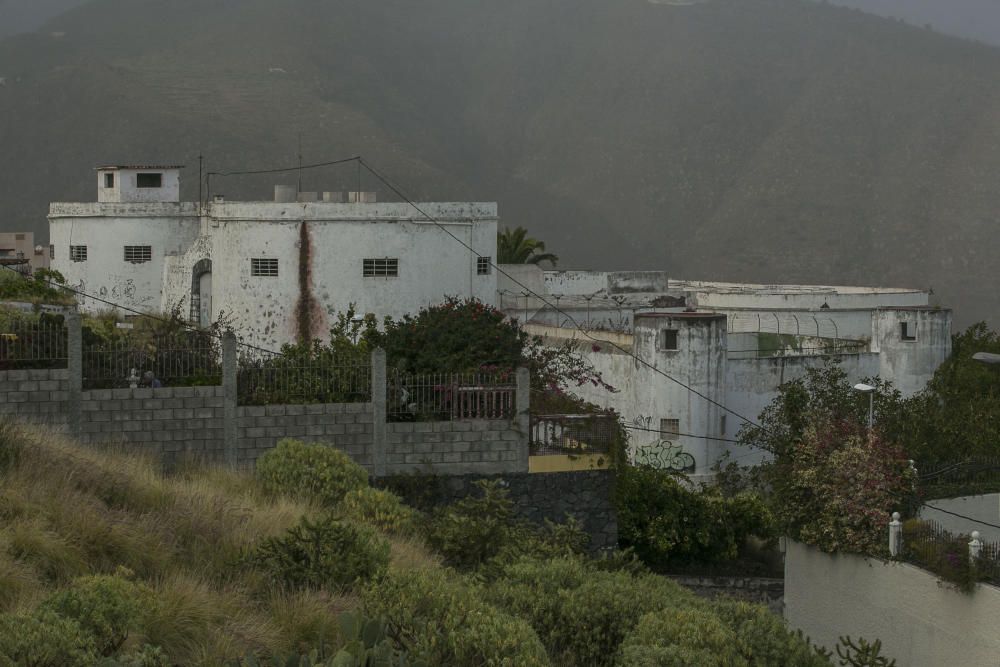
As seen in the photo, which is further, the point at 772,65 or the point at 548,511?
the point at 772,65

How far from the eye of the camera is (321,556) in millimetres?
13297

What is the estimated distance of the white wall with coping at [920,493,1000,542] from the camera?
23.0m

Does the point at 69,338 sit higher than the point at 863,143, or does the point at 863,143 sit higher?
the point at 863,143

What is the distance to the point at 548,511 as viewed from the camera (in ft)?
68.2

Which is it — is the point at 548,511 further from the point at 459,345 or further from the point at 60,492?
the point at 60,492

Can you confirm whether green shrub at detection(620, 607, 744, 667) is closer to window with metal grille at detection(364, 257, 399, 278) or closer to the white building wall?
window with metal grille at detection(364, 257, 399, 278)

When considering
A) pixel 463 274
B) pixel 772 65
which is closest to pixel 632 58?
pixel 772 65

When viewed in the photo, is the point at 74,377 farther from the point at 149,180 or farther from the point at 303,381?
the point at 149,180

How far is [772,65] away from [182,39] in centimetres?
6348

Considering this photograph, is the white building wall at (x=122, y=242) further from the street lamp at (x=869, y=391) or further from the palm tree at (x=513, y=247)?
the street lamp at (x=869, y=391)

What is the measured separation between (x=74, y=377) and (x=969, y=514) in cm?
1415

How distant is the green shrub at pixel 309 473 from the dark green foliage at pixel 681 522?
7.25 m

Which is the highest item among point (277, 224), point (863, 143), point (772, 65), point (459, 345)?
point (772, 65)

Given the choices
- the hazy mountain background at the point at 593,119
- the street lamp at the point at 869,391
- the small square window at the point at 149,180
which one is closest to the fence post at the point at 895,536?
the street lamp at the point at 869,391
